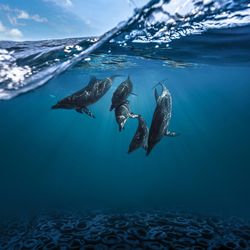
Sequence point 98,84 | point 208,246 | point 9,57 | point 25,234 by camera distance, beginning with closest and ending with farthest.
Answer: point 98,84 < point 208,246 < point 25,234 < point 9,57

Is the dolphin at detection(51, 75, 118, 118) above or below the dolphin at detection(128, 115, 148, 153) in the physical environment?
above

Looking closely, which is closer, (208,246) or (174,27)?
(208,246)

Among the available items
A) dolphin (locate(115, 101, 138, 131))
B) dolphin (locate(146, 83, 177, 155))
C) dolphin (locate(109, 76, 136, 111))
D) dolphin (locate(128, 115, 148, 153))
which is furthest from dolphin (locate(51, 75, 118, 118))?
dolphin (locate(146, 83, 177, 155))

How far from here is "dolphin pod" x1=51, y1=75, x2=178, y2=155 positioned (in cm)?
449

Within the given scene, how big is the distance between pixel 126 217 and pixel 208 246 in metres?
4.74

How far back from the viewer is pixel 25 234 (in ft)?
36.8

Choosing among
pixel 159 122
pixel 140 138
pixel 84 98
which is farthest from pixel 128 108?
pixel 159 122

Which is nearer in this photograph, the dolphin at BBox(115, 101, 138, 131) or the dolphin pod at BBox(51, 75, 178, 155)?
the dolphin pod at BBox(51, 75, 178, 155)

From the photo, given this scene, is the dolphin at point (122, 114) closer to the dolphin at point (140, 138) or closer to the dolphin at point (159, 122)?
the dolphin at point (140, 138)

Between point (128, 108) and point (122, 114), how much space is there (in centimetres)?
28

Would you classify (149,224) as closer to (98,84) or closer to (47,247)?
(47,247)

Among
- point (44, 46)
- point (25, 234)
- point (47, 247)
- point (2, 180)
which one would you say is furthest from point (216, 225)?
point (2, 180)

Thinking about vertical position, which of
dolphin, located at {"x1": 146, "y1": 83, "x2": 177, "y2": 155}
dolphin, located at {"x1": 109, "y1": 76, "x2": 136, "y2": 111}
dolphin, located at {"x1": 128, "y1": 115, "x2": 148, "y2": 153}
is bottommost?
dolphin, located at {"x1": 128, "y1": 115, "x2": 148, "y2": 153}

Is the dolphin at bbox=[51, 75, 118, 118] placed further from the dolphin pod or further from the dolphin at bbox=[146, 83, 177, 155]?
the dolphin at bbox=[146, 83, 177, 155]
